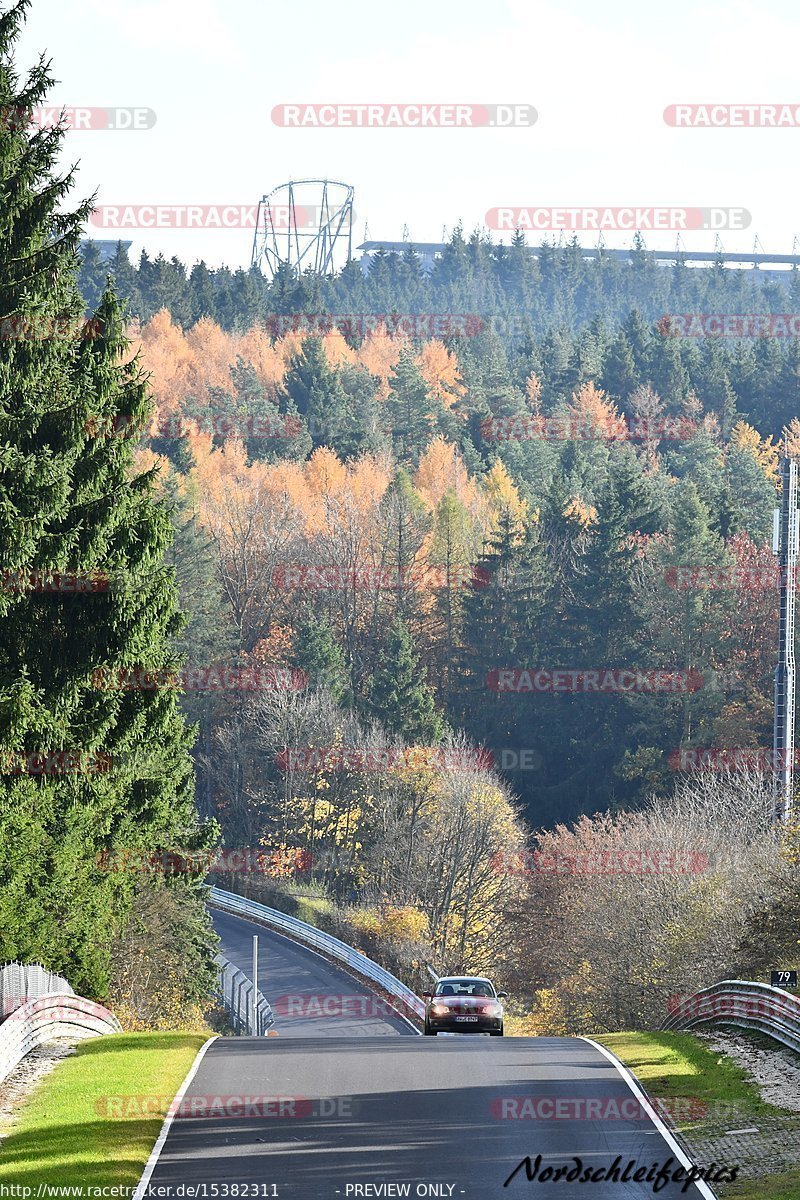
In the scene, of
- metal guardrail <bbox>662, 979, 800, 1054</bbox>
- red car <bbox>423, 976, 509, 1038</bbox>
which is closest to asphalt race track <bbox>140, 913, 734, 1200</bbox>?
metal guardrail <bbox>662, 979, 800, 1054</bbox>

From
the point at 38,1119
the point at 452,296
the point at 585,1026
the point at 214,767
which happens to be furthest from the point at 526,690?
the point at 452,296

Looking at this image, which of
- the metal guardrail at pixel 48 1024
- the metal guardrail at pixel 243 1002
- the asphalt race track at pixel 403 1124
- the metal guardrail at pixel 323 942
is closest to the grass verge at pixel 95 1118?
the asphalt race track at pixel 403 1124

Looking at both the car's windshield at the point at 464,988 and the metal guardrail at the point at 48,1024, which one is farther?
the car's windshield at the point at 464,988

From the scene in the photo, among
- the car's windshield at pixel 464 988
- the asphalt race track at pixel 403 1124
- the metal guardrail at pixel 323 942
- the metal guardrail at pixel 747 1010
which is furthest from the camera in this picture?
the metal guardrail at pixel 323 942

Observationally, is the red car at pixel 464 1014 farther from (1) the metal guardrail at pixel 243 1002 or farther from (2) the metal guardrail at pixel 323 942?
(2) the metal guardrail at pixel 323 942

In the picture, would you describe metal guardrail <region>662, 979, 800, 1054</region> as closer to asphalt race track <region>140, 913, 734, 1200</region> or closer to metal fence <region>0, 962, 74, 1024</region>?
asphalt race track <region>140, 913, 734, 1200</region>

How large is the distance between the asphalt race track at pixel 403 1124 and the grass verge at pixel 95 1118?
37cm

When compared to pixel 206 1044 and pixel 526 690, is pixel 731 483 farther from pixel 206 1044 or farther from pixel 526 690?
pixel 206 1044

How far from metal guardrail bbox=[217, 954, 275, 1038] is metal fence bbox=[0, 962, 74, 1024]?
882 inches

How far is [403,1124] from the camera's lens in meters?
18.1

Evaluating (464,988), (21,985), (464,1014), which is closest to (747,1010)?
(464,1014)

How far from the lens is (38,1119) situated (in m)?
18.2

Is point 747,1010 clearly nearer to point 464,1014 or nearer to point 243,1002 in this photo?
point 464,1014

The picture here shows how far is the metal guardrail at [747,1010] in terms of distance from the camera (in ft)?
75.4
